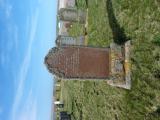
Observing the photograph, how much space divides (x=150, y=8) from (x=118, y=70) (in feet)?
7.26

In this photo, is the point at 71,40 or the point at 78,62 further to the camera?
the point at 71,40

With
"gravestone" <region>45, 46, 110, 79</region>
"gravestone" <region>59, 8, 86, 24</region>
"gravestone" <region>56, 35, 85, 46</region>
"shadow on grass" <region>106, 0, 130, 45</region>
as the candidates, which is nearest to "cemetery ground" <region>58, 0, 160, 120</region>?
"shadow on grass" <region>106, 0, 130, 45</region>

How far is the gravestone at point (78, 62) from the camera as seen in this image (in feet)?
33.7

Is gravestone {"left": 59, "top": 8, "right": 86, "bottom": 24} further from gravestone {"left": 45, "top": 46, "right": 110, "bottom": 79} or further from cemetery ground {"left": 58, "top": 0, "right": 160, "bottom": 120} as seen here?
gravestone {"left": 45, "top": 46, "right": 110, "bottom": 79}

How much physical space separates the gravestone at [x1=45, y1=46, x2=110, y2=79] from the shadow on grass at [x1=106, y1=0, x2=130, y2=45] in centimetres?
109

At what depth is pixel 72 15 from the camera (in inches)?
698

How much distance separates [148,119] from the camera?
8.80 meters

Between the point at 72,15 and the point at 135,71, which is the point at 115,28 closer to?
the point at 135,71

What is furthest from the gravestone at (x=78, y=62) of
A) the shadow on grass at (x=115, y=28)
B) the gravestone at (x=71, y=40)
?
the gravestone at (x=71, y=40)

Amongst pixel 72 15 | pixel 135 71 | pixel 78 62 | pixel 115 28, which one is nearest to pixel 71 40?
pixel 72 15

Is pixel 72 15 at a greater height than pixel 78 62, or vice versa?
Result: pixel 72 15

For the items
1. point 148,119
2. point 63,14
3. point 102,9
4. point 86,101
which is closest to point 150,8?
point 148,119

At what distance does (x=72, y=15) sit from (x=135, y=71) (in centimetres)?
880

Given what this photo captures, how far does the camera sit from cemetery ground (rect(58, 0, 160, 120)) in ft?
29.3
